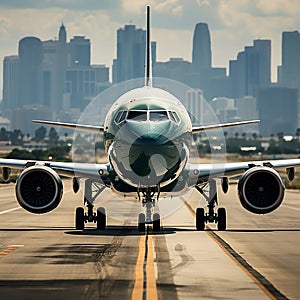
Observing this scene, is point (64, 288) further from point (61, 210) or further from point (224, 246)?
point (61, 210)

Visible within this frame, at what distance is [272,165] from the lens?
34.7m

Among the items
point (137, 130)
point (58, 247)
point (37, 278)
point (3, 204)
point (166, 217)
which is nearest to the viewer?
point (37, 278)

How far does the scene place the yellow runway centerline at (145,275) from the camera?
19047mm

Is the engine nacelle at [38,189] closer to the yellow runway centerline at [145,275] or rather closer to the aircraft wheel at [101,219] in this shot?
the aircraft wheel at [101,219]

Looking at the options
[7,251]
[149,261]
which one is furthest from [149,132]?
[149,261]

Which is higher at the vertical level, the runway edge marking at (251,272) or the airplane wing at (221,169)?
the airplane wing at (221,169)

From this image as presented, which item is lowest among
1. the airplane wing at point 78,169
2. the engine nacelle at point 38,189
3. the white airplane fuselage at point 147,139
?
the engine nacelle at point 38,189

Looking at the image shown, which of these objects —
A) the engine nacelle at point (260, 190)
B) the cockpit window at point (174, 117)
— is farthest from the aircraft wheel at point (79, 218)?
the engine nacelle at point (260, 190)

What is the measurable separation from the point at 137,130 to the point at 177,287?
35.4ft

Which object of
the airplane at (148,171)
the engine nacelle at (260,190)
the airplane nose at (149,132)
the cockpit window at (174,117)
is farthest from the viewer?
the engine nacelle at (260,190)

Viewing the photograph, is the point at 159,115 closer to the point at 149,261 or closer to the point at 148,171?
the point at 148,171

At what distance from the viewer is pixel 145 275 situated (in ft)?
71.5

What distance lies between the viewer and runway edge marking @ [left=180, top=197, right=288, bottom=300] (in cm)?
1916


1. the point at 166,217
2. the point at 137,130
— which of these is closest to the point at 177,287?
the point at 137,130
